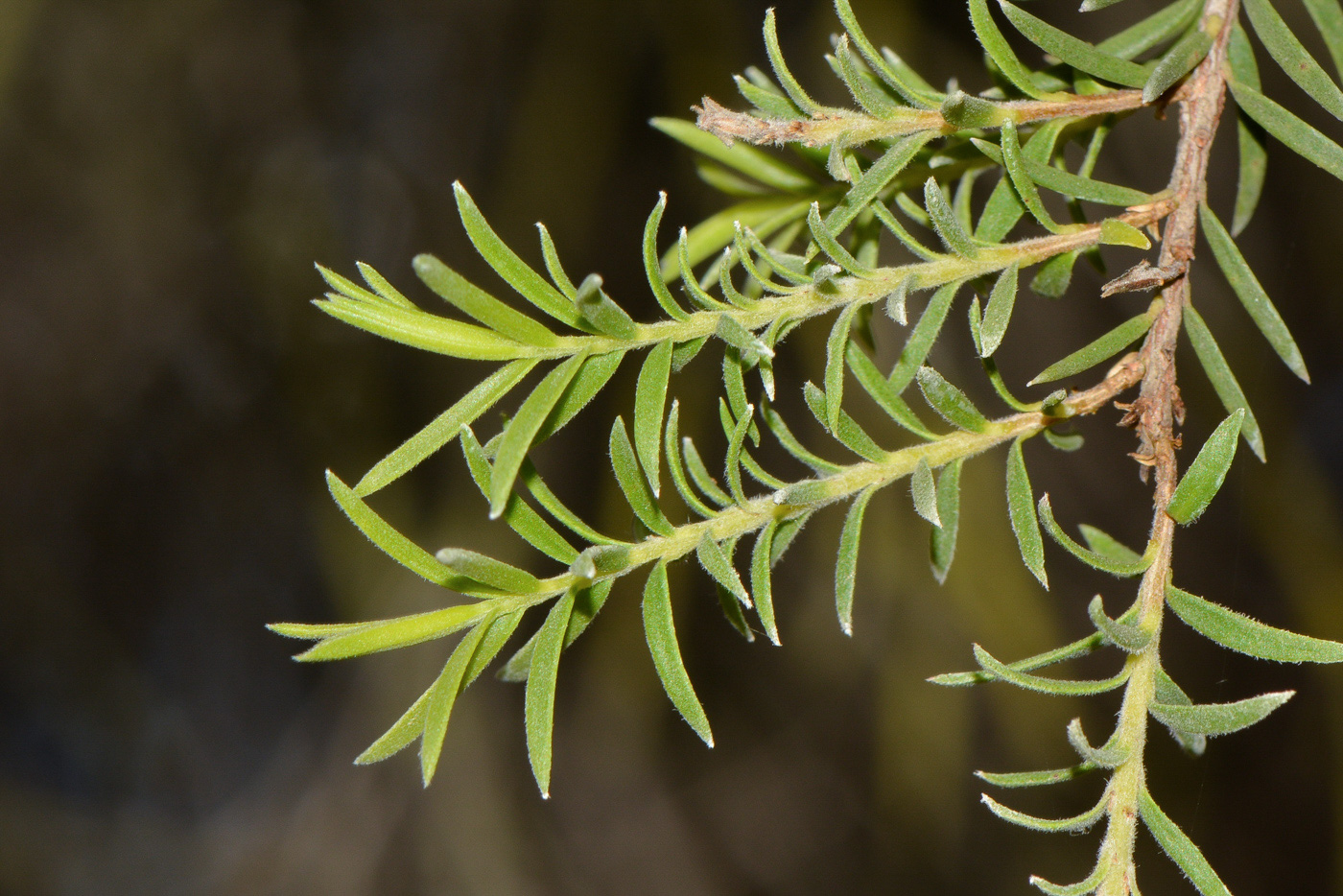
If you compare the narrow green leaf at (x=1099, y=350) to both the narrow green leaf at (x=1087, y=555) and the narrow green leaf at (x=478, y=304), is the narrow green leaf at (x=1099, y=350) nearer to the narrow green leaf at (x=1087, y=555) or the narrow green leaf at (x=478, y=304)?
the narrow green leaf at (x=1087, y=555)

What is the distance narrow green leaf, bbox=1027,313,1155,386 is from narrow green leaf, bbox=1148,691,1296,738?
12 cm

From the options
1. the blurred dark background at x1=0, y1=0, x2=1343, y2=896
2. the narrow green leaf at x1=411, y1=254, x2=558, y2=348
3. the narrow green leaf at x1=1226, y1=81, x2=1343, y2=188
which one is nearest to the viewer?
the narrow green leaf at x1=411, y1=254, x2=558, y2=348

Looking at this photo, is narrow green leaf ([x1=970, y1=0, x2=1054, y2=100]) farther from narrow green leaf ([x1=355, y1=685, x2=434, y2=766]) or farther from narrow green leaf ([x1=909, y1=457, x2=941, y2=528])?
narrow green leaf ([x1=355, y1=685, x2=434, y2=766])

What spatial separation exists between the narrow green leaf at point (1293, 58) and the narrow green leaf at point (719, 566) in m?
0.29

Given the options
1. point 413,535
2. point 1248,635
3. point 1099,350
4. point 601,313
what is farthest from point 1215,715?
point 413,535

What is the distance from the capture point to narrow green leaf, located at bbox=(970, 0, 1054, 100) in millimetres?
325

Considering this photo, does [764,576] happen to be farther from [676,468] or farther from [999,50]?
[999,50]

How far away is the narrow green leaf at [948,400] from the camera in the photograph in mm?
316

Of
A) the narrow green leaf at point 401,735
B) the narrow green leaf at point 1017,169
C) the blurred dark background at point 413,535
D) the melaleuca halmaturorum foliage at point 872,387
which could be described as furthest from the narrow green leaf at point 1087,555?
the blurred dark background at point 413,535

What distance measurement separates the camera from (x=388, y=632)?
0.31 metres

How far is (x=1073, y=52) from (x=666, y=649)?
10.4 inches

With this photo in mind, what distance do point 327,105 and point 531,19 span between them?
373 mm

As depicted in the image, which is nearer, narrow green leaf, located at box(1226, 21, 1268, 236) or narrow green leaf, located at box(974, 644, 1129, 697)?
narrow green leaf, located at box(974, 644, 1129, 697)

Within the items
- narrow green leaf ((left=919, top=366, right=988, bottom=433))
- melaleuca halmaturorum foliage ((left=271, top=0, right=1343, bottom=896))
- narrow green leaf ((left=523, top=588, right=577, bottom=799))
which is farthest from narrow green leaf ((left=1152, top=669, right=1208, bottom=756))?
narrow green leaf ((left=523, top=588, right=577, bottom=799))
